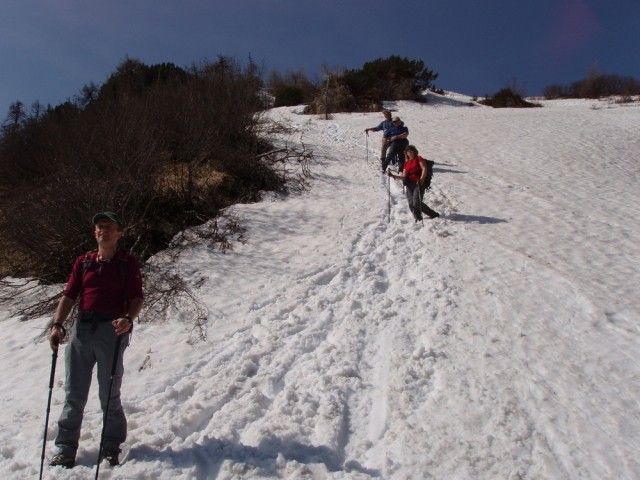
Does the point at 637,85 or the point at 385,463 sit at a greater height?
the point at 637,85

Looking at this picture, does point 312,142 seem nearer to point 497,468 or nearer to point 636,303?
point 636,303

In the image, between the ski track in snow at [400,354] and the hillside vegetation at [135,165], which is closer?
the ski track in snow at [400,354]

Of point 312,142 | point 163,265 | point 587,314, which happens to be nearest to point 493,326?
point 587,314

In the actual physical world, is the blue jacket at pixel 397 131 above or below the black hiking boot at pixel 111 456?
above

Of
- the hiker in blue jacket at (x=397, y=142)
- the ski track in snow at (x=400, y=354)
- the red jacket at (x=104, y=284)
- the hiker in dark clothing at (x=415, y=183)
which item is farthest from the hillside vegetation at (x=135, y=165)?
the red jacket at (x=104, y=284)

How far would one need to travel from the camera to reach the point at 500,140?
1867cm

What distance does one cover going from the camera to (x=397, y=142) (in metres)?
12.8

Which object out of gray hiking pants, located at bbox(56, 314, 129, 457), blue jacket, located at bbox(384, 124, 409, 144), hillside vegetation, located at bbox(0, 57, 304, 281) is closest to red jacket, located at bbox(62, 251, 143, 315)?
gray hiking pants, located at bbox(56, 314, 129, 457)

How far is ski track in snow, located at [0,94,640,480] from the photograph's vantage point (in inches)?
144

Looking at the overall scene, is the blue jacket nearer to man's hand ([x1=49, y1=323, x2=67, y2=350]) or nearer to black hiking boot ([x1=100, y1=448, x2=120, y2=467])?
man's hand ([x1=49, y1=323, x2=67, y2=350])

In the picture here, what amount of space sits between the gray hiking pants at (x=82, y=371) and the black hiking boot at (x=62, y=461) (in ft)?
0.10

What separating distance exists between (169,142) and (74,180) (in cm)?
369

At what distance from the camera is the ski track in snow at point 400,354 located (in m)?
3.66

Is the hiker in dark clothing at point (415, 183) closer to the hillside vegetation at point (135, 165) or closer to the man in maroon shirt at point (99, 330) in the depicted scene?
the hillside vegetation at point (135, 165)
